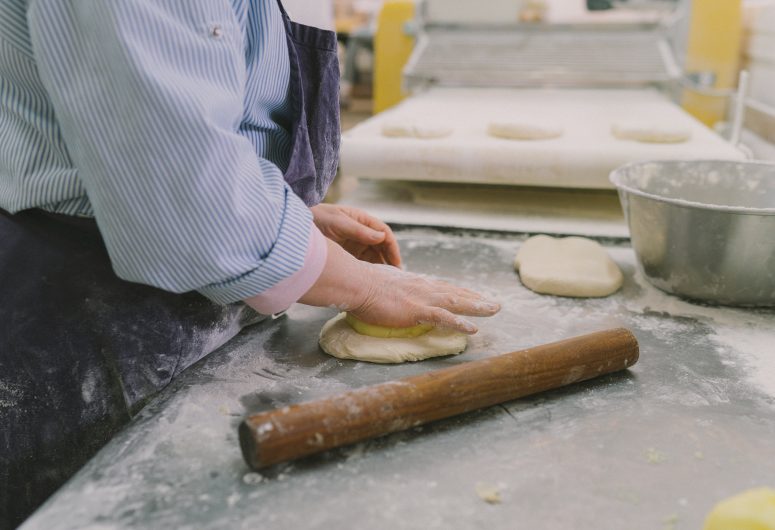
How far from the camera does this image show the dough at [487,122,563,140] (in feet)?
6.49

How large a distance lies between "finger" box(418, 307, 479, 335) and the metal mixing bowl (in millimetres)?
480

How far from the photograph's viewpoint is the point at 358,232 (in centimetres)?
127

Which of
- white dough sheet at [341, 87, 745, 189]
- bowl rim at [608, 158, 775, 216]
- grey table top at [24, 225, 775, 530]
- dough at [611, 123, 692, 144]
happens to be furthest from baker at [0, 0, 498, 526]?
dough at [611, 123, 692, 144]

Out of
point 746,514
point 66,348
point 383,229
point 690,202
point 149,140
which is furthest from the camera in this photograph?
point 383,229

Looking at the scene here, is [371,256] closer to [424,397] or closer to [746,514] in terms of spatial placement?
[424,397]

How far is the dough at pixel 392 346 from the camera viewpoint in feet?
3.38

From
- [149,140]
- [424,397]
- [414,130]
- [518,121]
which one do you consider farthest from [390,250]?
[518,121]

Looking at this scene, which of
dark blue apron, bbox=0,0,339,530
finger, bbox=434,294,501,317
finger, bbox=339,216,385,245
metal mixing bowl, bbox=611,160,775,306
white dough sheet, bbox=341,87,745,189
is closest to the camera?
dark blue apron, bbox=0,0,339,530

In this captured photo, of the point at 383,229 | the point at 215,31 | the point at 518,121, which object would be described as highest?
the point at 215,31

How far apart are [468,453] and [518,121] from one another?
1492 mm

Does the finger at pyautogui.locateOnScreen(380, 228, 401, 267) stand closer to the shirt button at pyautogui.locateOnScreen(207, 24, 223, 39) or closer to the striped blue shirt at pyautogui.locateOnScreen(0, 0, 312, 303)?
the striped blue shirt at pyautogui.locateOnScreen(0, 0, 312, 303)

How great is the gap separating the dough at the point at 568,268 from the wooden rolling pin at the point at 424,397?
322 mm

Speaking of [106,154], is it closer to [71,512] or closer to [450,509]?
[71,512]

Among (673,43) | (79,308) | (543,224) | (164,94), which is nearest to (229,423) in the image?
(79,308)
